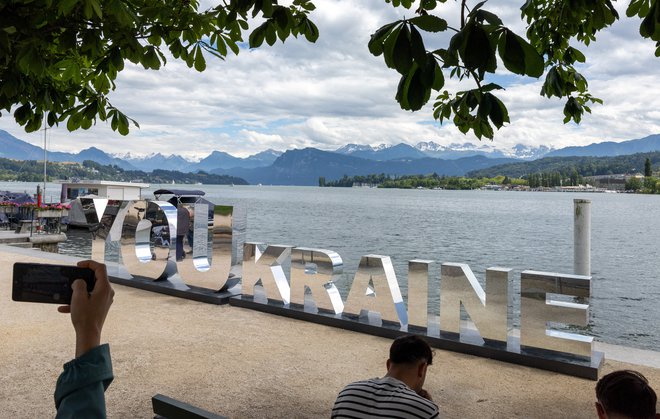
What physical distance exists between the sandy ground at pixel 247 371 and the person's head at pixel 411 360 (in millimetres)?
2563

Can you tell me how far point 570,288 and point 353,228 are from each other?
5249cm

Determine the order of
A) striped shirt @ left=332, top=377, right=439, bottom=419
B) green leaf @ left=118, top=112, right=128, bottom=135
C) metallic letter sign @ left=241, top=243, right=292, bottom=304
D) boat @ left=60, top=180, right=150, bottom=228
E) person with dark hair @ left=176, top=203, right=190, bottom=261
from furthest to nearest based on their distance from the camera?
boat @ left=60, top=180, right=150, bottom=228 < person with dark hair @ left=176, top=203, right=190, bottom=261 < metallic letter sign @ left=241, top=243, right=292, bottom=304 < green leaf @ left=118, top=112, right=128, bottom=135 < striped shirt @ left=332, top=377, right=439, bottom=419

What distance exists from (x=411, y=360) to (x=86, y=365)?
2.33m

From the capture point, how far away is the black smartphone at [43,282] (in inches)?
69.7

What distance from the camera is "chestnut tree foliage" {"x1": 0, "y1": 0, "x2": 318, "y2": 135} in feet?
12.4

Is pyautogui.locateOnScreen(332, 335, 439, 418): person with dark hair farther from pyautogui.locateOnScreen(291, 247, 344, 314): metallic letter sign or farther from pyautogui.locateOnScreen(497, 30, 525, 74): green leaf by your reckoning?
pyautogui.locateOnScreen(291, 247, 344, 314): metallic letter sign

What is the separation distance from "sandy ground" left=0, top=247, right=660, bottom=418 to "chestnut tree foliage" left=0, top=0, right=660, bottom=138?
3140 mm

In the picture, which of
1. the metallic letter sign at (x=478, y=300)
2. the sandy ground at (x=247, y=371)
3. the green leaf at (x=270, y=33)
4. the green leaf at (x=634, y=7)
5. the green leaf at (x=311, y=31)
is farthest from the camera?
the metallic letter sign at (x=478, y=300)

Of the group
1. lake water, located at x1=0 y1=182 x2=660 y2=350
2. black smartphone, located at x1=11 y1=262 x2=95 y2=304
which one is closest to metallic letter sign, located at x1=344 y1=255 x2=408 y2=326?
lake water, located at x1=0 y1=182 x2=660 y2=350

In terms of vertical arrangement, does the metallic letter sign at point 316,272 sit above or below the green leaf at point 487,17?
below

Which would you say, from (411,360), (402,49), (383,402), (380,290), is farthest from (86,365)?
(380,290)

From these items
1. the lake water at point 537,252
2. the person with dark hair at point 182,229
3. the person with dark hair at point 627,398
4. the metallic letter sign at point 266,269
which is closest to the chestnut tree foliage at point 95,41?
the person with dark hair at point 627,398

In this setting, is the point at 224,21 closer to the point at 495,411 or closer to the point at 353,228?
the point at 495,411

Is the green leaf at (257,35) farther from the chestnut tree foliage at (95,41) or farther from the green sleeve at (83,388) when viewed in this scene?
the green sleeve at (83,388)
